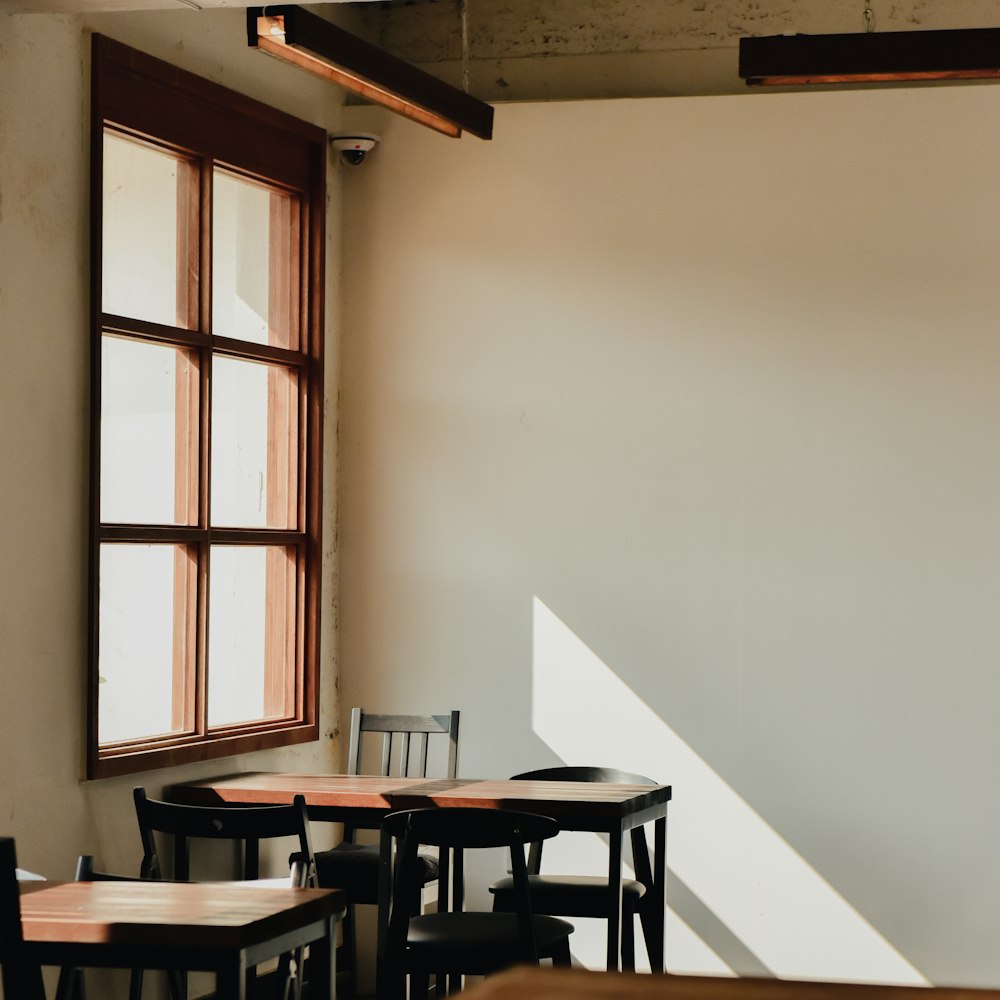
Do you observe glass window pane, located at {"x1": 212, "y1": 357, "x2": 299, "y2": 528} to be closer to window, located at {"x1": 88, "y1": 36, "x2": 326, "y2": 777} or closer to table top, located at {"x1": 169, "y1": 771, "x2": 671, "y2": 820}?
window, located at {"x1": 88, "y1": 36, "x2": 326, "y2": 777}

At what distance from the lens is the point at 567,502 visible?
5.87 metres

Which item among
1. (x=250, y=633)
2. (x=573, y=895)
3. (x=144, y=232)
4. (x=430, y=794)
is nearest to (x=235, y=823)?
(x=430, y=794)

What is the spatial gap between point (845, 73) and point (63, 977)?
3.28 m

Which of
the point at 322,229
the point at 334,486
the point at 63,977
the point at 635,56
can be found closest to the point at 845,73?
the point at 635,56

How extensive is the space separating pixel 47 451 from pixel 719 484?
8.52ft

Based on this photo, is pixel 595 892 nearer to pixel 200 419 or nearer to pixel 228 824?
pixel 228 824

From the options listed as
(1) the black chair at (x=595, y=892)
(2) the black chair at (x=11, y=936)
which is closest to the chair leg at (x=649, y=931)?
(1) the black chair at (x=595, y=892)

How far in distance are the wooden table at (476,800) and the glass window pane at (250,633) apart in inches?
15.7

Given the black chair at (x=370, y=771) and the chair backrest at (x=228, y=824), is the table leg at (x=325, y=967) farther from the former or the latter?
the black chair at (x=370, y=771)

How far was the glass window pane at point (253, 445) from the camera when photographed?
17.6 ft

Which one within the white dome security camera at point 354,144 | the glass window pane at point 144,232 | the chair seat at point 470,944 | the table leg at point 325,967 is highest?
the white dome security camera at point 354,144

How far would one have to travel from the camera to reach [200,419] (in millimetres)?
5059

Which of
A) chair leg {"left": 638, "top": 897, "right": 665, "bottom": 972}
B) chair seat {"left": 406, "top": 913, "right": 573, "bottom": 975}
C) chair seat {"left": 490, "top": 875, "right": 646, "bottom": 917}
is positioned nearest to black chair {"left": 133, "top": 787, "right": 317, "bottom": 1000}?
chair seat {"left": 406, "top": 913, "right": 573, "bottom": 975}

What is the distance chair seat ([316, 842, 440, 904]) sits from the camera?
16.2 ft
